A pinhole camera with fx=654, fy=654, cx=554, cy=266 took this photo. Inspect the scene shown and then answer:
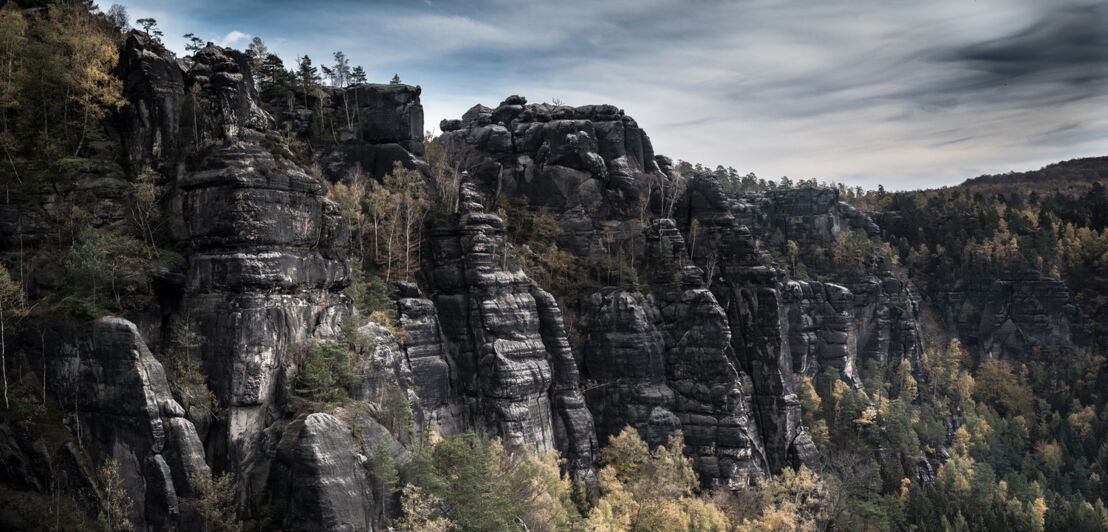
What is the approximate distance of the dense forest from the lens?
34531 mm

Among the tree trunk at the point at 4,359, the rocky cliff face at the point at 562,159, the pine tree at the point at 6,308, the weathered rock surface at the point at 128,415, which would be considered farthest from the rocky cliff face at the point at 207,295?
the rocky cliff face at the point at 562,159

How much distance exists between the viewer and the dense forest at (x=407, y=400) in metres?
34.5

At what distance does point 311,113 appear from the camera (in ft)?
232

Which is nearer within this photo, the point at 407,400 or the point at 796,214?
the point at 407,400

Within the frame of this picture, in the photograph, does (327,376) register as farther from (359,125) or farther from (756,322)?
(756,322)

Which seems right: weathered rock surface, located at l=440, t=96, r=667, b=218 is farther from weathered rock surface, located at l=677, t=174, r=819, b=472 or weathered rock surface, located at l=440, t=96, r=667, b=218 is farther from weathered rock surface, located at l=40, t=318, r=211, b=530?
weathered rock surface, located at l=40, t=318, r=211, b=530

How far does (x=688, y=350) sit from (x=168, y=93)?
170 feet

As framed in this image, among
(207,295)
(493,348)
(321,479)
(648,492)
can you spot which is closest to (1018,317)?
(648,492)

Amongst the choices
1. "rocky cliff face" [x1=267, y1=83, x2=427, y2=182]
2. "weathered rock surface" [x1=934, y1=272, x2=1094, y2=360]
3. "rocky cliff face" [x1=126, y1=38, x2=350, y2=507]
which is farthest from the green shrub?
"weathered rock surface" [x1=934, y1=272, x2=1094, y2=360]

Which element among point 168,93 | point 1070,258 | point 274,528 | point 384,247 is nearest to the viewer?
point 274,528

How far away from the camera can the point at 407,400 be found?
133ft

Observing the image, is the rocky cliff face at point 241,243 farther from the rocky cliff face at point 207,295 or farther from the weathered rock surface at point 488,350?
the weathered rock surface at point 488,350

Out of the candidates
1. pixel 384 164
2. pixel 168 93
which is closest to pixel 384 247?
pixel 384 164

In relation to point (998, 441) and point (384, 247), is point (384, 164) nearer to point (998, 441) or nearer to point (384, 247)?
point (384, 247)
